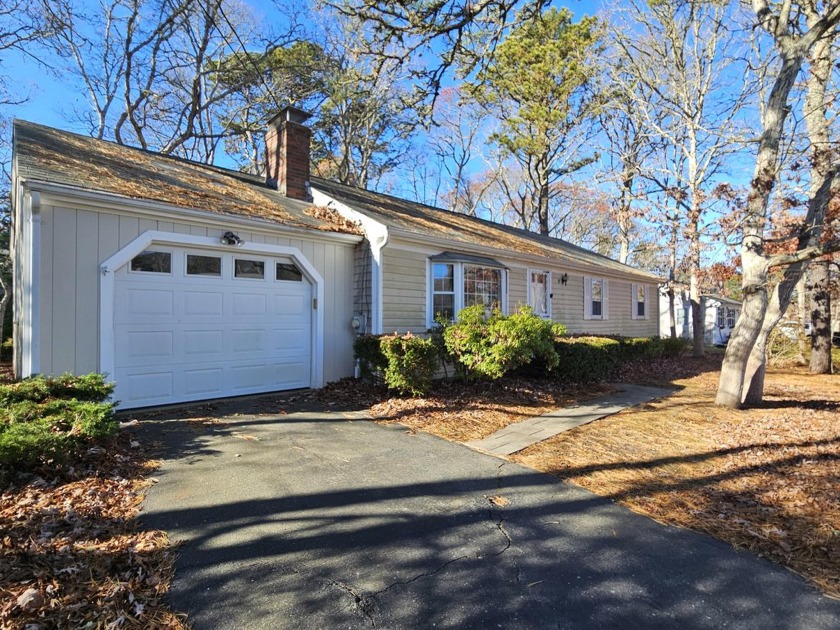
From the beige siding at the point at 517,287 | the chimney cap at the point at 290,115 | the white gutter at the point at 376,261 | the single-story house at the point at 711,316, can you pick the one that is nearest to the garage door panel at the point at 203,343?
the white gutter at the point at 376,261

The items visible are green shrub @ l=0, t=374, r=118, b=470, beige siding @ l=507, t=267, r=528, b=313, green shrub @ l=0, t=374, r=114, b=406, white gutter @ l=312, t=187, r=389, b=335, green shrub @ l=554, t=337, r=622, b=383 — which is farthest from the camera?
beige siding @ l=507, t=267, r=528, b=313

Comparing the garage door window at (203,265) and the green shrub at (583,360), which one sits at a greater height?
the garage door window at (203,265)

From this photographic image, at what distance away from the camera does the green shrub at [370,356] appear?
292 inches

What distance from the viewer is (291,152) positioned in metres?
9.84

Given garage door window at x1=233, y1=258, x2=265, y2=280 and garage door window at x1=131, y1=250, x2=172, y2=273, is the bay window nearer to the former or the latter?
garage door window at x1=233, y1=258, x2=265, y2=280

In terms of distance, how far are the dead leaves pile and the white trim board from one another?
2.38 m

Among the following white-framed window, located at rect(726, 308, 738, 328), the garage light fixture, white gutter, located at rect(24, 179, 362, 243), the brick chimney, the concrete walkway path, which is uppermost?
the brick chimney

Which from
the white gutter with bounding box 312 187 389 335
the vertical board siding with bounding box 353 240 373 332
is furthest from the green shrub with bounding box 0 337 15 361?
the white gutter with bounding box 312 187 389 335

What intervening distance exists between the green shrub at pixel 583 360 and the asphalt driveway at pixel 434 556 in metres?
5.28

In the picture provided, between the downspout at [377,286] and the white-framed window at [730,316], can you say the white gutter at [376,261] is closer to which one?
the downspout at [377,286]

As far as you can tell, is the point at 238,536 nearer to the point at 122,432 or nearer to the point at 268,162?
the point at 122,432

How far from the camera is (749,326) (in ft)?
22.2

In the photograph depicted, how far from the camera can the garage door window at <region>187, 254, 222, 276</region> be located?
6672 mm

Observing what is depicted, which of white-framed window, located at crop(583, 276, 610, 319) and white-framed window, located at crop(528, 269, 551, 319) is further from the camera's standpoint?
white-framed window, located at crop(583, 276, 610, 319)
